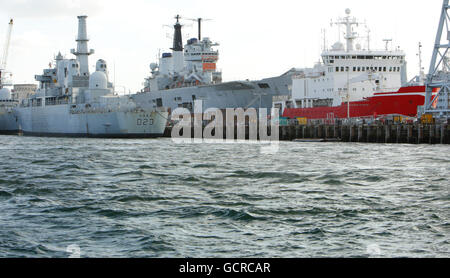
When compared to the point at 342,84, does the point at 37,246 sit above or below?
below

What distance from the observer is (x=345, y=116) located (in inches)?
2004

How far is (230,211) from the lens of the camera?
13578mm

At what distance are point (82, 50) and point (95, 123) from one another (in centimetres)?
2131

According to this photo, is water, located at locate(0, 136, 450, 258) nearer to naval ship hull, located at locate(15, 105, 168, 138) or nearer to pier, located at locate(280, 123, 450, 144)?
pier, located at locate(280, 123, 450, 144)

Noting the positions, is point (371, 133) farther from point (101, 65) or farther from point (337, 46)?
point (101, 65)

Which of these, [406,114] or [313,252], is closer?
[313,252]

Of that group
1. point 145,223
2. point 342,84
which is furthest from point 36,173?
point 342,84

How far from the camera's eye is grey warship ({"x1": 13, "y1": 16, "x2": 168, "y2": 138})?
5850 centimetres

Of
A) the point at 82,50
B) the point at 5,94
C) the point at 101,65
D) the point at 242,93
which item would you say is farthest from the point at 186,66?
the point at 5,94

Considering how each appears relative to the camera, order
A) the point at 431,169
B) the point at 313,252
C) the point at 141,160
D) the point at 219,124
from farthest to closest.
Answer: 1. the point at 219,124
2. the point at 141,160
3. the point at 431,169
4. the point at 313,252

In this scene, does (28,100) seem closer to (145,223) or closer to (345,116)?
(345,116)

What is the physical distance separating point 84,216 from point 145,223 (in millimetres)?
1707

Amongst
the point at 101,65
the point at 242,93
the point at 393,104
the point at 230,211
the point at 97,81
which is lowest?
the point at 230,211
